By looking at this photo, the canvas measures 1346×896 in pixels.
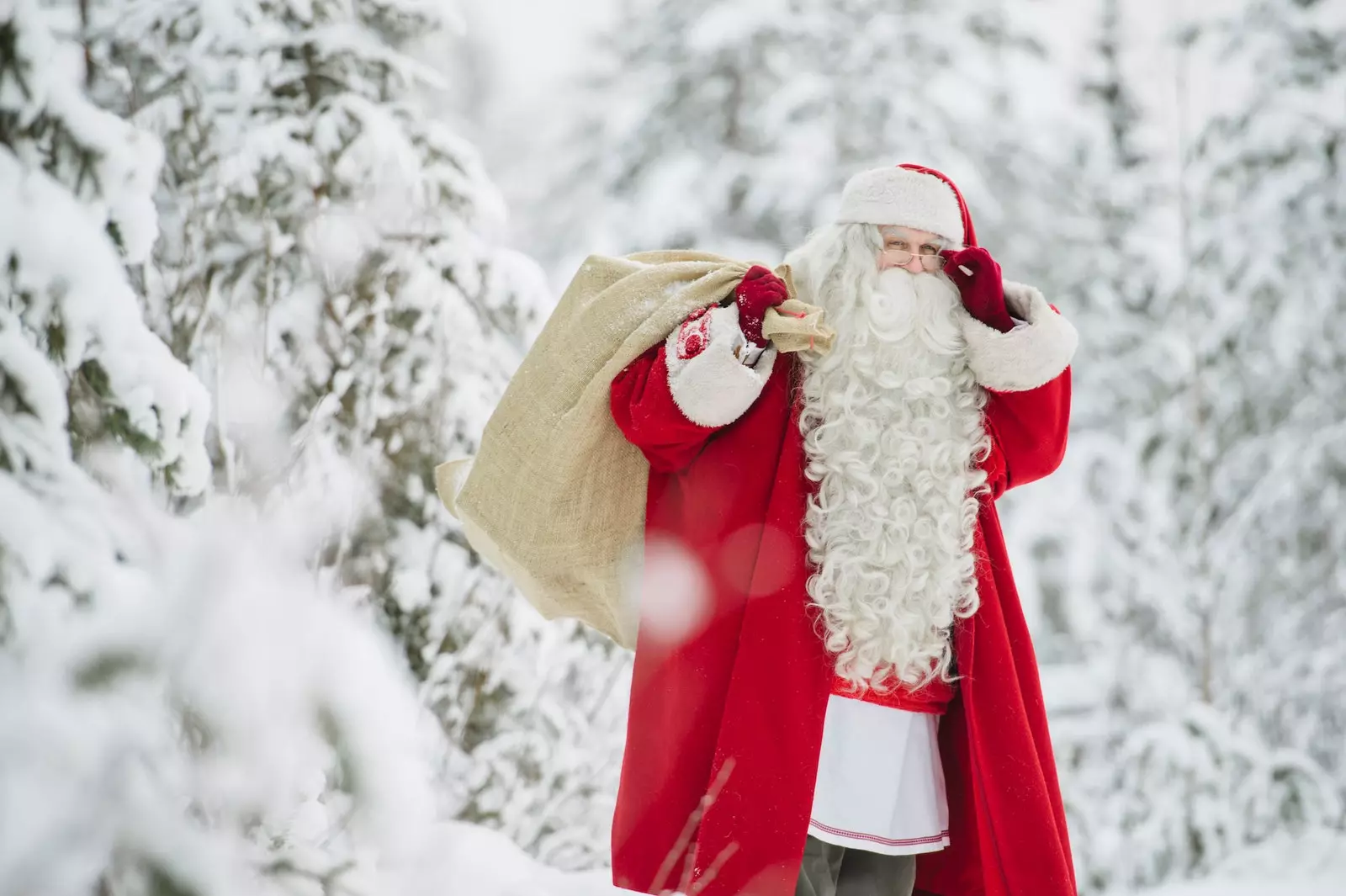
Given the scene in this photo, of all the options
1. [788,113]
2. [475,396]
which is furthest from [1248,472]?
[475,396]

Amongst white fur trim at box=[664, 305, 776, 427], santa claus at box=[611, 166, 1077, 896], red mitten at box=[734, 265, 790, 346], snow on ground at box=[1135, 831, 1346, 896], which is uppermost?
red mitten at box=[734, 265, 790, 346]

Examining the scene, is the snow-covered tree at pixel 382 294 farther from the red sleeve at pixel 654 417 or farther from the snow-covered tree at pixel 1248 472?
the snow-covered tree at pixel 1248 472

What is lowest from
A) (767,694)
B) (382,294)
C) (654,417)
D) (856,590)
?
(767,694)

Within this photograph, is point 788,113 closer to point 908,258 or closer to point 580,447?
point 908,258

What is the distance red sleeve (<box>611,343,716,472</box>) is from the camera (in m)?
2.35

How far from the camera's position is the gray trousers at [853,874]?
241 centimetres

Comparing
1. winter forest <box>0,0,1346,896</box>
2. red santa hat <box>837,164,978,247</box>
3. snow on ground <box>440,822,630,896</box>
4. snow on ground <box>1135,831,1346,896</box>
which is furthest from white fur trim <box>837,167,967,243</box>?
snow on ground <box>1135,831,1346,896</box>

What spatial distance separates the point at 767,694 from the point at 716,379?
2.35 ft

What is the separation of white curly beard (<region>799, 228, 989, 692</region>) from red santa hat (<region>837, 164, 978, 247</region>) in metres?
0.13

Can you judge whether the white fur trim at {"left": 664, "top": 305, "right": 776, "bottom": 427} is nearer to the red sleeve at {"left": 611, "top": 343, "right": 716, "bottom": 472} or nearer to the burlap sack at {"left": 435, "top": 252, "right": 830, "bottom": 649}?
the red sleeve at {"left": 611, "top": 343, "right": 716, "bottom": 472}

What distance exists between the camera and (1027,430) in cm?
255

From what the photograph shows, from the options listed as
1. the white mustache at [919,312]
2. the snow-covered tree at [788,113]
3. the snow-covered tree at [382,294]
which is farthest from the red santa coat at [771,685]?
the snow-covered tree at [788,113]

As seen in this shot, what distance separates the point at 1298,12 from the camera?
6723mm

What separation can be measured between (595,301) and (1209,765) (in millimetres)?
4913
